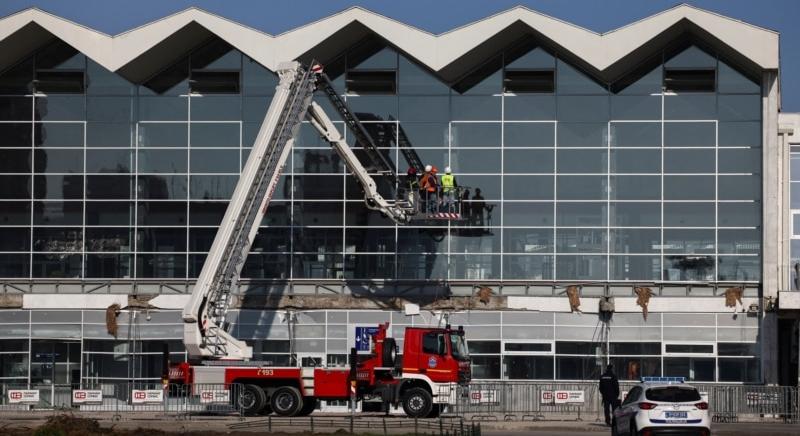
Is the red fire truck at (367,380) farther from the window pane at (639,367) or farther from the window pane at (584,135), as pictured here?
the window pane at (584,135)

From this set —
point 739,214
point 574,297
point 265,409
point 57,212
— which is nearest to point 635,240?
point 574,297

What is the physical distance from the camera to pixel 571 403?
4303 centimetres

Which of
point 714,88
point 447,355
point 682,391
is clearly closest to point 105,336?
point 447,355

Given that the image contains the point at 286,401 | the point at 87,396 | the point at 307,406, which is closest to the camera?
the point at 286,401

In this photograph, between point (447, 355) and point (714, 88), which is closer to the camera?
point (447, 355)

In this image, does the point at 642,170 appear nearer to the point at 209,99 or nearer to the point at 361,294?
the point at 361,294

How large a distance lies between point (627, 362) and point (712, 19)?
12335 mm

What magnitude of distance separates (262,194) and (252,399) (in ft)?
25.4

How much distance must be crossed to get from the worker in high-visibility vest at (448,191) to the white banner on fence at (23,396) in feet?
50.1

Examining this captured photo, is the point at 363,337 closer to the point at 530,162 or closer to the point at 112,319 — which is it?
the point at 530,162

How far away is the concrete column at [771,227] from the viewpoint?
164 ft

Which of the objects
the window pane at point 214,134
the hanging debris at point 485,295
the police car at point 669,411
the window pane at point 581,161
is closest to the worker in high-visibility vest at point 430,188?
the hanging debris at point 485,295

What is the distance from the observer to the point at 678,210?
166 ft

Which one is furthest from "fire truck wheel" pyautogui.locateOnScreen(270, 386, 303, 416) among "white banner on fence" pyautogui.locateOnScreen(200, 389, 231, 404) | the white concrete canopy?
the white concrete canopy
